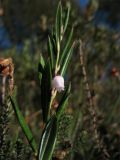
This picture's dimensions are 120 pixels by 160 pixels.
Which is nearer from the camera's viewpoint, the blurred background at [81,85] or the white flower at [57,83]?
the white flower at [57,83]

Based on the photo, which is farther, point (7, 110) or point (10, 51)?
point (10, 51)

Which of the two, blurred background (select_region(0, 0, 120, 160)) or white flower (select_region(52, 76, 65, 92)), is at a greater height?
blurred background (select_region(0, 0, 120, 160))

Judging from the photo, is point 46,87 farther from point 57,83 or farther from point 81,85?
point 81,85

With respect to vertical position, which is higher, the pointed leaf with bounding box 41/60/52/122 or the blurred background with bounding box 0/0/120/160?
the blurred background with bounding box 0/0/120/160

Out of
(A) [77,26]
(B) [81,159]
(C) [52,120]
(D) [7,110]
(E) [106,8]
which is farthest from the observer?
(E) [106,8]

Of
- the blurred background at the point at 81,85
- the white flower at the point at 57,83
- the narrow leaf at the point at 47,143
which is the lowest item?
the narrow leaf at the point at 47,143

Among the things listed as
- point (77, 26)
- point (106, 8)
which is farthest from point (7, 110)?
point (106, 8)

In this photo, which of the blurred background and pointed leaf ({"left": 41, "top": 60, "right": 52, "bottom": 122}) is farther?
the blurred background

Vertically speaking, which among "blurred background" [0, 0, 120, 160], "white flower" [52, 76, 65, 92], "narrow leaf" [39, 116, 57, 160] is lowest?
"narrow leaf" [39, 116, 57, 160]

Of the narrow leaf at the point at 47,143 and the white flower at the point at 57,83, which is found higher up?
the white flower at the point at 57,83

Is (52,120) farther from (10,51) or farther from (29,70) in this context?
(10,51)

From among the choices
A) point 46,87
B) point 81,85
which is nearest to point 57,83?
point 46,87
